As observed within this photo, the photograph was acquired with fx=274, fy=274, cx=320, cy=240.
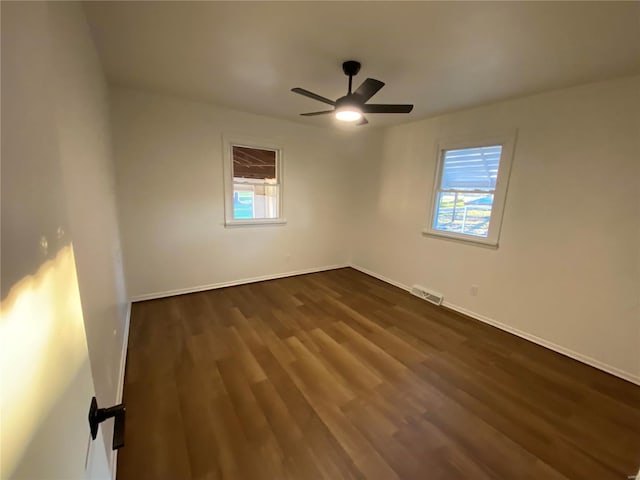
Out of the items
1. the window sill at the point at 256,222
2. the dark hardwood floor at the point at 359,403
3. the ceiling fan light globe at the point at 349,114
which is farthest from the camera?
the window sill at the point at 256,222

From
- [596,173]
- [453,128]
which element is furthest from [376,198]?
[596,173]

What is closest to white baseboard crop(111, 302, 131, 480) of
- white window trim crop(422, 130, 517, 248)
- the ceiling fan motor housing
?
the ceiling fan motor housing

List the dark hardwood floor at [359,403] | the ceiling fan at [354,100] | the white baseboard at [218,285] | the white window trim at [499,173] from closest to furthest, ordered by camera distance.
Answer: the dark hardwood floor at [359,403] < the ceiling fan at [354,100] < the white window trim at [499,173] < the white baseboard at [218,285]

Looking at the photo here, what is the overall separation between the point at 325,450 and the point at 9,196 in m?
1.86

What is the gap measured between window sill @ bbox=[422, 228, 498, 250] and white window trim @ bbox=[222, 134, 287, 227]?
218 centimetres

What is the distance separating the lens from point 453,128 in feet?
11.3

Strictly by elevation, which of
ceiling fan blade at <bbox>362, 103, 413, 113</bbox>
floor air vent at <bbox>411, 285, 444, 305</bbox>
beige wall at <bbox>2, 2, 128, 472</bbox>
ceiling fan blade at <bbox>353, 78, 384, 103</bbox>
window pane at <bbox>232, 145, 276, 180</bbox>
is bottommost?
floor air vent at <bbox>411, 285, 444, 305</bbox>

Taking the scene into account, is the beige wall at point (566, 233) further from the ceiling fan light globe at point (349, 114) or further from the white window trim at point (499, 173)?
the ceiling fan light globe at point (349, 114)

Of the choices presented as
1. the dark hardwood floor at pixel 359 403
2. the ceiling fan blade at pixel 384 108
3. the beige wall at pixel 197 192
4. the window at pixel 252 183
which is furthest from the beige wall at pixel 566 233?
the window at pixel 252 183

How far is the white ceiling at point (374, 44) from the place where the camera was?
63.5 inches

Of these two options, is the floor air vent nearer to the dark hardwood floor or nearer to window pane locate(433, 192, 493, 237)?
the dark hardwood floor

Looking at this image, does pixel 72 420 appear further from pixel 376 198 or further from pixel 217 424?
pixel 376 198

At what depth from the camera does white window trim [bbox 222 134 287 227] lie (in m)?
3.66

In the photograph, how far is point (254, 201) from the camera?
413 centimetres
